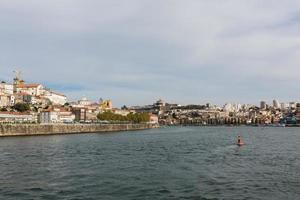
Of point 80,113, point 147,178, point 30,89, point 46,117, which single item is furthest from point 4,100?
point 147,178

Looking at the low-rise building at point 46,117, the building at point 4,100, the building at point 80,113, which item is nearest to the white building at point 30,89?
the building at point 80,113

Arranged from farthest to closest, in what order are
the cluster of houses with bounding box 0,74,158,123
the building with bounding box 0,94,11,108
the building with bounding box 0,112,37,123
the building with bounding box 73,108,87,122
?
1. the building with bounding box 73,108,87,122
2. the building with bounding box 0,94,11,108
3. the cluster of houses with bounding box 0,74,158,123
4. the building with bounding box 0,112,37,123

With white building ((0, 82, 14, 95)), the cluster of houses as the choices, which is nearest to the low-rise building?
the cluster of houses

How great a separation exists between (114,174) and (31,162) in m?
9.87

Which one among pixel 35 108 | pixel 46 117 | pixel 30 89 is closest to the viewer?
pixel 46 117

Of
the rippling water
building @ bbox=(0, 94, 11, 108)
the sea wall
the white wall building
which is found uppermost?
building @ bbox=(0, 94, 11, 108)

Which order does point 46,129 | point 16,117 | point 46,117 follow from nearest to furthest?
point 46,129, point 16,117, point 46,117

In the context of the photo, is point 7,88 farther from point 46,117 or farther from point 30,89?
point 46,117

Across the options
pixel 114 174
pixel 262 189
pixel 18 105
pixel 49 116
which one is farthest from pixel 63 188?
pixel 18 105

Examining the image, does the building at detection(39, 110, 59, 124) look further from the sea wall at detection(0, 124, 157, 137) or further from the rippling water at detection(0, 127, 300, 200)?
the rippling water at detection(0, 127, 300, 200)

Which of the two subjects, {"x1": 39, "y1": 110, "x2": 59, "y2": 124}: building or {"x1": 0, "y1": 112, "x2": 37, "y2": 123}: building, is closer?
{"x1": 0, "y1": 112, "x2": 37, "y2": 123}: building

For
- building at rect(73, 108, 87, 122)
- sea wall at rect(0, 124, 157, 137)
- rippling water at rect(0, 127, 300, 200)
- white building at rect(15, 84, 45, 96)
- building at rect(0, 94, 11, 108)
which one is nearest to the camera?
rippling water at rect(0, 127, 300, 200)

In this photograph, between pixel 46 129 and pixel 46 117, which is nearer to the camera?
pixel 46 129

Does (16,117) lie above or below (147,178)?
above
